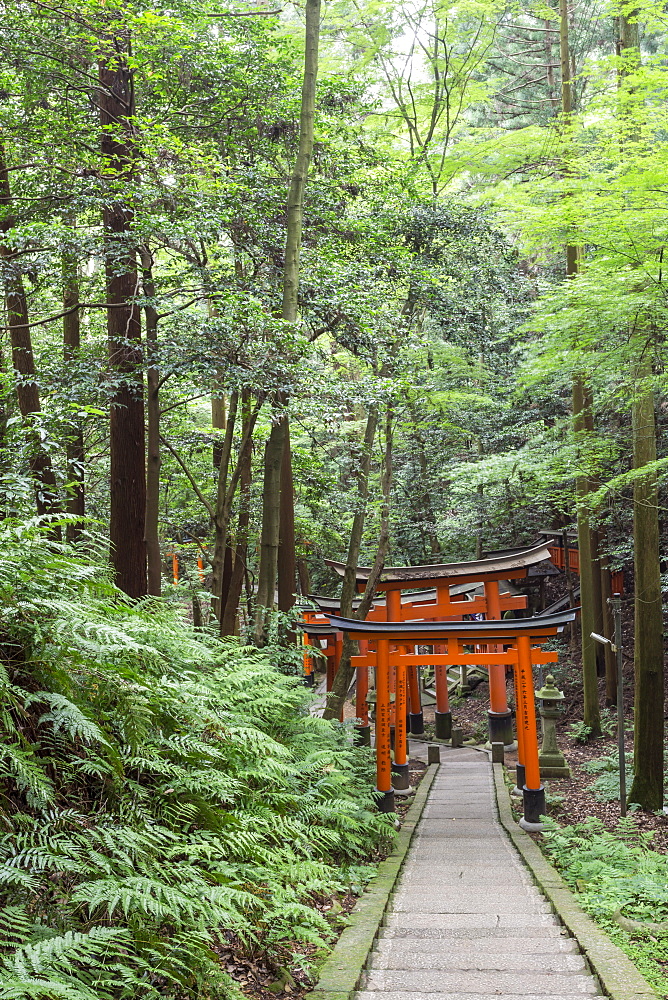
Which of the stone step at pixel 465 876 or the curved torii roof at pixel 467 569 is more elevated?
the curved torii roof at pixel 467 569

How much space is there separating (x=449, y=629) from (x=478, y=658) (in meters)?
0.54

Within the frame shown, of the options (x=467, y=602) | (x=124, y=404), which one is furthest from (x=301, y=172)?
(x=467, y=602)

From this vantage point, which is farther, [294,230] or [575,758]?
[575,758]

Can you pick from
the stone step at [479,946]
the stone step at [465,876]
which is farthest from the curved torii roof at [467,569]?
the stone step at [479,946]

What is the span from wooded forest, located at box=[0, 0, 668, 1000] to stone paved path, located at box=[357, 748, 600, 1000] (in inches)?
21.2

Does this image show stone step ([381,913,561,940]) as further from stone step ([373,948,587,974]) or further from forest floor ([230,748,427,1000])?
forest floor ([230,748,427,1000])

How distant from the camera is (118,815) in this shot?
153 inches

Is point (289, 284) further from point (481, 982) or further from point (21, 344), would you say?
point (481, 982)

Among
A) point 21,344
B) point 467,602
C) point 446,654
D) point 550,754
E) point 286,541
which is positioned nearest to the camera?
point 446,654

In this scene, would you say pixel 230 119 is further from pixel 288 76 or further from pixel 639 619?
pixel 639 619

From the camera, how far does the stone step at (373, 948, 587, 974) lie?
4680 mm

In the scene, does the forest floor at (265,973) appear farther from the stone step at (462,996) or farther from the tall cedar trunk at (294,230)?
the tall cedar trunk at (294,230)

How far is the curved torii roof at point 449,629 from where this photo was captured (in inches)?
400

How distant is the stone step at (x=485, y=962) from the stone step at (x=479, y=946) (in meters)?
0.04
